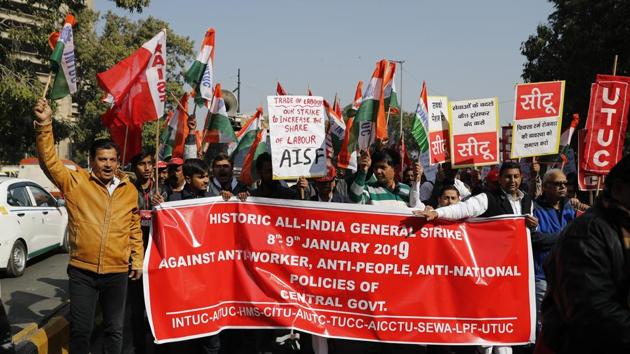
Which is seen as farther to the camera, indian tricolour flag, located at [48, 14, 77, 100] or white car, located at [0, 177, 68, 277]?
white car, located at [0, 177, 68, 277]

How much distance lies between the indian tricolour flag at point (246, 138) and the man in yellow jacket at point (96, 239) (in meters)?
3.53

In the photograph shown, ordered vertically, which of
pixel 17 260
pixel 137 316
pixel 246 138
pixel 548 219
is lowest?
pixel 17 260

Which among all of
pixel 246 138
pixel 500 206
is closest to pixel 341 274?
pixel 500 206

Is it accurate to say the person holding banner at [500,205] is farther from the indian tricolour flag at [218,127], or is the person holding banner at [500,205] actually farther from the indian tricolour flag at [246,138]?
the indian tricolour flag at [246,138]

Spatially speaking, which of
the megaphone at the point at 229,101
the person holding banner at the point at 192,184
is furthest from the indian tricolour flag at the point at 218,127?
the person holding banner at the point at 192,184

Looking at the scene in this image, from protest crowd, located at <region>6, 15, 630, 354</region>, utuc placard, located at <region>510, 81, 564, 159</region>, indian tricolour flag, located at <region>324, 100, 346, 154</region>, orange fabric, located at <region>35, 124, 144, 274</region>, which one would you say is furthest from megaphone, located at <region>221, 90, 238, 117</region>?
orange fabric, located at <region>35, 124, 144, 274</region>

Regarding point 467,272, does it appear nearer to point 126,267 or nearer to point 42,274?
→ point 126,267

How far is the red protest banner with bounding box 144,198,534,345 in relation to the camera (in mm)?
4699

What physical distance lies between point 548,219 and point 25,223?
8.03 m

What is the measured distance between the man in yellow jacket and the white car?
5332mm

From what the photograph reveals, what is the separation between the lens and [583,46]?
23016 millimetres

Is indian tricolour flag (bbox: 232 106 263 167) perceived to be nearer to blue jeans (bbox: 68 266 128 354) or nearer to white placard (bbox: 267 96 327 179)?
white placard (bbox: 267 96 327 179)

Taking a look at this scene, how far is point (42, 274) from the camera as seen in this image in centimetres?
959

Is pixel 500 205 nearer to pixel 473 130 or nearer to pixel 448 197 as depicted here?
pixel 448 197
